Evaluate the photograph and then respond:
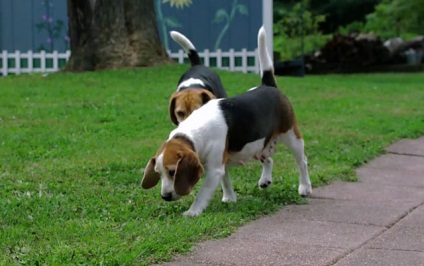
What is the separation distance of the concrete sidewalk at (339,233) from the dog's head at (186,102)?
1.39 metres

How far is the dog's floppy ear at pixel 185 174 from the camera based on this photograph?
608cm

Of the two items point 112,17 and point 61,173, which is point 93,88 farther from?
point 61,173

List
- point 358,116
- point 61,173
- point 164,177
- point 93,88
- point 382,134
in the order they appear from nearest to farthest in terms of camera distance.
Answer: point 164,177, point 61,173, point 382,134, point 358,116, point 93,88

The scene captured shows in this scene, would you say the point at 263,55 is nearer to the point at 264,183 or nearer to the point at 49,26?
the point at 264,183

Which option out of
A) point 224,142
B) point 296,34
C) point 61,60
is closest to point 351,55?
point 296,34

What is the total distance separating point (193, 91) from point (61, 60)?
12.3 meters

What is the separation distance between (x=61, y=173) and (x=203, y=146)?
75.1 inches

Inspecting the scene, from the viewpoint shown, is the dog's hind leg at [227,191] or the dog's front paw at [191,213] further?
the dog's hind leg at [227,191]

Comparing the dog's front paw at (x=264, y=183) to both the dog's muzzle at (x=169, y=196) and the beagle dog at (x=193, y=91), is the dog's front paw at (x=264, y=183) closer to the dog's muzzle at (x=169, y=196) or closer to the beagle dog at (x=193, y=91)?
the beagle dog at (x=193, y=91)

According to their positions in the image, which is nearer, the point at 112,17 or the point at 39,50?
the point at 112,17

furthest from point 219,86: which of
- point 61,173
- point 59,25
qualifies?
point 59,25

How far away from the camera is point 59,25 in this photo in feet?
66.3

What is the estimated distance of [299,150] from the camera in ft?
24.5

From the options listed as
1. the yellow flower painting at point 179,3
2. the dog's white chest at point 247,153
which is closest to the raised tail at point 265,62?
the dog's white chest at point 247,153
